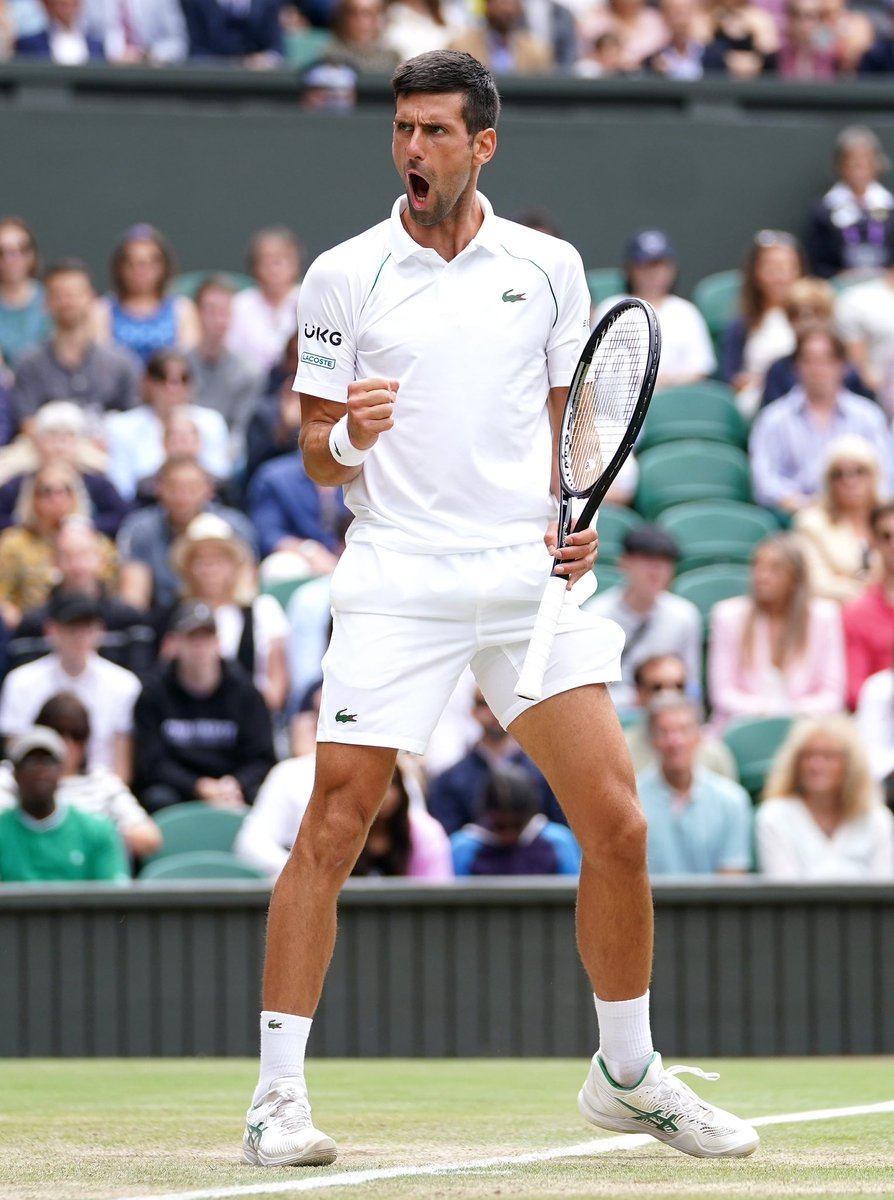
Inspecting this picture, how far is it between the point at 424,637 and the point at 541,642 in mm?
252

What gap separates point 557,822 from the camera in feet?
30.0

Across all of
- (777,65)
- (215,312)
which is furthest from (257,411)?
(777,65)

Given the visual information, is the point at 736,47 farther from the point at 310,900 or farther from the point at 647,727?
the point at 310,900

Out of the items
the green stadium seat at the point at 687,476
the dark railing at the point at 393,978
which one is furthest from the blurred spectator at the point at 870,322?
the dark railing at the point at 393,978

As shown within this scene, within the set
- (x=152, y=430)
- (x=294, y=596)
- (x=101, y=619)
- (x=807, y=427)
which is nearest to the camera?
(x=101, y=619)

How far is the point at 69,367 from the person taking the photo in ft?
36.8

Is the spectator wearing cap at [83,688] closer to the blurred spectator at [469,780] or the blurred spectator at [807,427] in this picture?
the blurred spectator at [469,780]

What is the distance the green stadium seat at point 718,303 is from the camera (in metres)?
13.1

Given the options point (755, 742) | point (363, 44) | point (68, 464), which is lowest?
point (755, 742)

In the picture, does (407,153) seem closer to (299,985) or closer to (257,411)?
(299,985)

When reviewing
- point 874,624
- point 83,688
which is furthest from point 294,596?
point 874,624

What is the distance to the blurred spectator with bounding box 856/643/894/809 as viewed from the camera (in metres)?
9.15

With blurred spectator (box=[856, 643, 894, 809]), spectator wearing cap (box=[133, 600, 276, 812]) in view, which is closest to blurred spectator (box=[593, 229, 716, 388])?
blurred spectator (box=[856, 643, 894, 809])

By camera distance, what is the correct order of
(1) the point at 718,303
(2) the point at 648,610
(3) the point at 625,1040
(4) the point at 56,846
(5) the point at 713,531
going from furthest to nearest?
1. (1) the point at 718,303
2. (5) the point at 713,531
3. (2) the point at 648,610
4. (4) the point at 56,846
5. (3) the point at 625,1040
